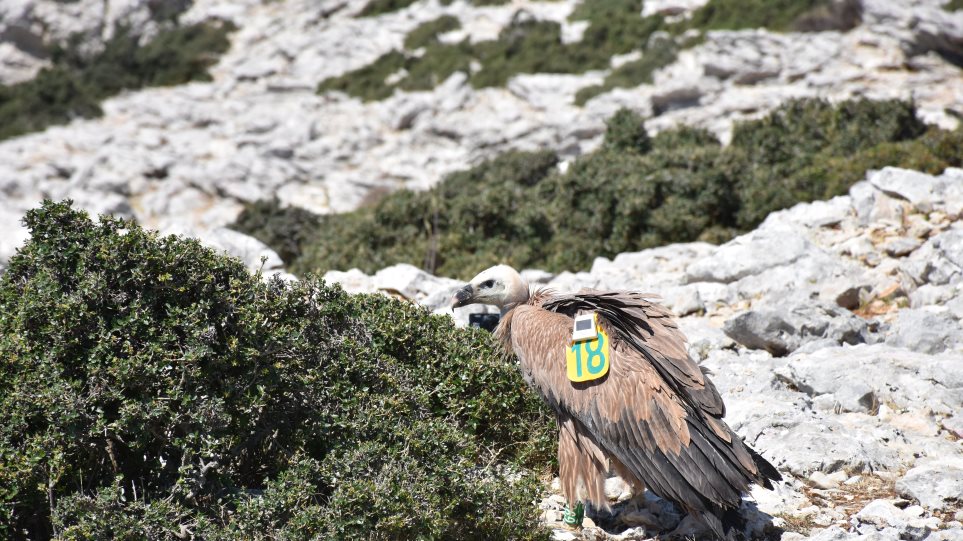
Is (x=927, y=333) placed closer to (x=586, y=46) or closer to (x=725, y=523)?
(x=725, y=523)

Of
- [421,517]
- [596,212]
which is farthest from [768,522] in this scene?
[596,212]

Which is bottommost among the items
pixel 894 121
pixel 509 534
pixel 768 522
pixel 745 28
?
pixel 745 28

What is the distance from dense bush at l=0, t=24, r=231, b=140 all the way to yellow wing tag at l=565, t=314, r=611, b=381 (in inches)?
1239

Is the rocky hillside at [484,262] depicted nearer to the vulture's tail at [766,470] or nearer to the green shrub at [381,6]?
the vulture's tail at [766,470]

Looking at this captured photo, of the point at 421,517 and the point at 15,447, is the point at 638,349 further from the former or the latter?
the point at 15,447

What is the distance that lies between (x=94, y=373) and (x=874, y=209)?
995 cm

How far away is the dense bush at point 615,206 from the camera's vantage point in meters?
13.2

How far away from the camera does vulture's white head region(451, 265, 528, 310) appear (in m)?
6.45

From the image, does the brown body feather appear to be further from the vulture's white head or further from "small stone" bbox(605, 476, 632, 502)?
"small stone" bbox(605, 476, 632, 502)

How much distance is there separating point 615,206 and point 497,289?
25.2 feet

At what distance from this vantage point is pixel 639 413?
5.25 m

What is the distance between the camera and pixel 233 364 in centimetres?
457

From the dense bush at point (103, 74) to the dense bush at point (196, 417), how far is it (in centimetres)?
3060

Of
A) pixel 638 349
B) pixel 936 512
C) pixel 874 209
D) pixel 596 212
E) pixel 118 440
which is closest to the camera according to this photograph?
pixel 118 440
